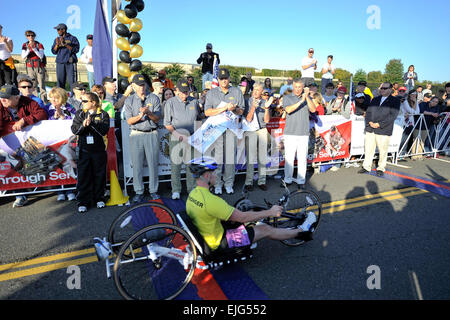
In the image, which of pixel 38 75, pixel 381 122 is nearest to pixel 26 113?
pixel 38 75

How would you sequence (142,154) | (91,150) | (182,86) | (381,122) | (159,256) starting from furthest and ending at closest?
(381,122)
(142,154)
(182,86)
(91,150)
(159,256)

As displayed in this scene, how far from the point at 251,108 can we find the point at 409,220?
3.48 meters

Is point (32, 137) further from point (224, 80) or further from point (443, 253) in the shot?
point (443, 253)

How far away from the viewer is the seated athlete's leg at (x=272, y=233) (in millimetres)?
3531

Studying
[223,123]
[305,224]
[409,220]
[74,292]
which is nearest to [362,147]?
[409,220]

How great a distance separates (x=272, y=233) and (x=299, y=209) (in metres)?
0.86

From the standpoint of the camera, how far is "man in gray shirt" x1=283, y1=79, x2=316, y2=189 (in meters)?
6.17

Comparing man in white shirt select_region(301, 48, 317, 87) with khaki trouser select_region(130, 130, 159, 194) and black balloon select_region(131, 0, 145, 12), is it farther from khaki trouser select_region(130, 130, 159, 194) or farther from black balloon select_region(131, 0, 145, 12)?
khaki trouser select_region(130, 130, 159, 194)

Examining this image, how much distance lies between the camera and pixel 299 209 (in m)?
4.31

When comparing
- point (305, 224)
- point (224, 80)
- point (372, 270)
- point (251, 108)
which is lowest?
point (372, 270)

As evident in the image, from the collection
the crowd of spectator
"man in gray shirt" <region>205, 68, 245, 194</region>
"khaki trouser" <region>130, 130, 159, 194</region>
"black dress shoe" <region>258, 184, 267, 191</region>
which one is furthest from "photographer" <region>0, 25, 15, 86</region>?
"black dress shoe" <region>258, 184, 267, 191</region>

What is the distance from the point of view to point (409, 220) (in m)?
4.93

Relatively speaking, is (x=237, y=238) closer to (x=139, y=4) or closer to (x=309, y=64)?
(x=139, y=4)

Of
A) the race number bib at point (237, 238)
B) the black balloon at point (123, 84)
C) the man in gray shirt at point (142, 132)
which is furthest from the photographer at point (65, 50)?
the race number bib at point (237, 238)
